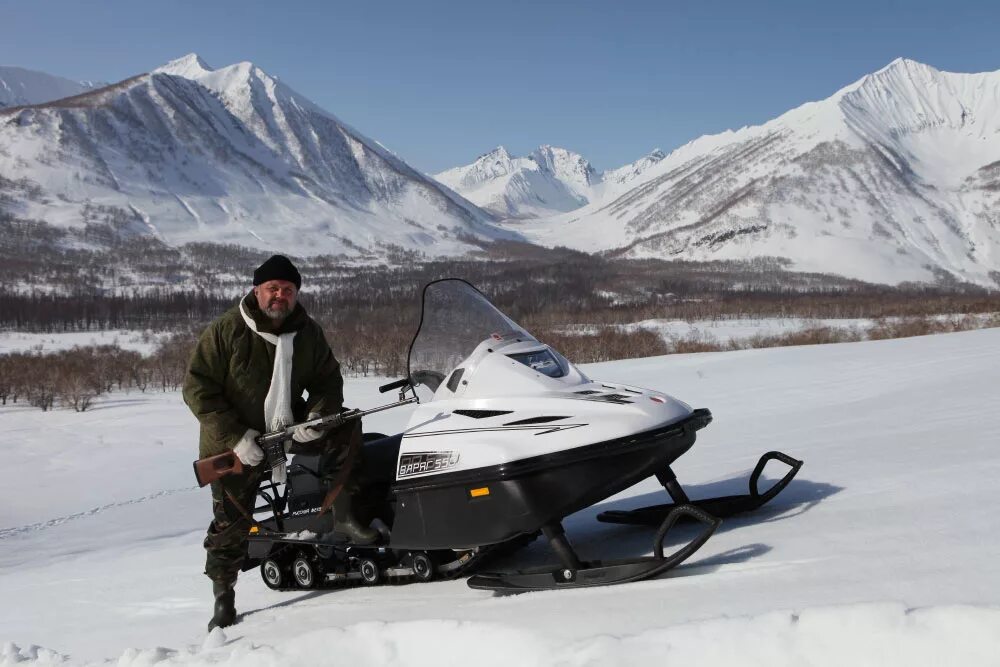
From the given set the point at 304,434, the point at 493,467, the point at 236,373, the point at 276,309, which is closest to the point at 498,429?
the point at 493,467

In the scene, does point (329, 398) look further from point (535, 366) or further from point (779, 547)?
point (779, 547)

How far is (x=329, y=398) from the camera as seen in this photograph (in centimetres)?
530

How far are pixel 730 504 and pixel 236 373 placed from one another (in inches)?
131

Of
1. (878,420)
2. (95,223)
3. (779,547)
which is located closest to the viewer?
(779,547)

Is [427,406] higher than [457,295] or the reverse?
the reverse

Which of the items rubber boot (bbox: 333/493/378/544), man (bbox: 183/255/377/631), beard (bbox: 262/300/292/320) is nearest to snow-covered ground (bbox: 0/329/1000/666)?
rubber boot (bbox: 333/493/378/544)

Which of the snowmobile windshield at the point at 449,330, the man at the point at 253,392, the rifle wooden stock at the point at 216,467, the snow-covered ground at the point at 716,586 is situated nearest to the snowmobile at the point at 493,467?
the snowmobile windshield at the point at 449,330

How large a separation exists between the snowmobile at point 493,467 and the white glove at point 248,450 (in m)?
0.74

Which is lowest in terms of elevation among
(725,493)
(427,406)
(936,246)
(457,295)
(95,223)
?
(725,493)

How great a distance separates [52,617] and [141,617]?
84cm

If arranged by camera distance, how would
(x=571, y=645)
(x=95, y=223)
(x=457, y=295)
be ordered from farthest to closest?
(x=95, y=223) → (x=457, y=295) → (x=571, y=645)

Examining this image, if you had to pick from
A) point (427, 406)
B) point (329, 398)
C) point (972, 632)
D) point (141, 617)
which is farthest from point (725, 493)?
point (141, 617)

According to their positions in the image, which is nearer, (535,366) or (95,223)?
(535,366)

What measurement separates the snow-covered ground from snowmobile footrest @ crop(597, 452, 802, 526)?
0.12 meters
